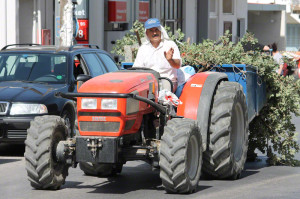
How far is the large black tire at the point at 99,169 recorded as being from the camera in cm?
1126

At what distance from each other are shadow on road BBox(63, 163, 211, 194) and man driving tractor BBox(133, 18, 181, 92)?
1234 mm

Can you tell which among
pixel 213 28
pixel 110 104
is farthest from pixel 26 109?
pixel 213 28

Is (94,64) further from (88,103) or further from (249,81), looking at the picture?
(88,103)

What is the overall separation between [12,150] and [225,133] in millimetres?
5576

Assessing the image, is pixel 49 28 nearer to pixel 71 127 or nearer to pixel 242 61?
pixel 71 127

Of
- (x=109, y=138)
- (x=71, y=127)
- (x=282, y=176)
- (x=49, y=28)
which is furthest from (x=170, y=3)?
(x=109, y=138)

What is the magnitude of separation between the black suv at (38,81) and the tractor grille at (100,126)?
4.31 m

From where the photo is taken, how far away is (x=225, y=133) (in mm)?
10805

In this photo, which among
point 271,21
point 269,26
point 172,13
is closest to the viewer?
point 172,13

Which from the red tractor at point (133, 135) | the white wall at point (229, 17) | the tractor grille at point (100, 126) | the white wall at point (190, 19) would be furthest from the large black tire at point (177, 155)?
the white wall at point (229, 17)

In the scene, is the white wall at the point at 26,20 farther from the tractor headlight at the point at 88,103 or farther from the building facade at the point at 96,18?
the tractor headlight at the point at 88,103

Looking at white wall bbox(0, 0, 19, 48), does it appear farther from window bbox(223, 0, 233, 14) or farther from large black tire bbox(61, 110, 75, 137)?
window bbox(223, 0, 233, 14)

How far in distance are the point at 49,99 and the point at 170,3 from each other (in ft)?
77.5

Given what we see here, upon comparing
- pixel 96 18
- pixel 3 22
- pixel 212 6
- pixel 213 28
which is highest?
pixel 212 6
